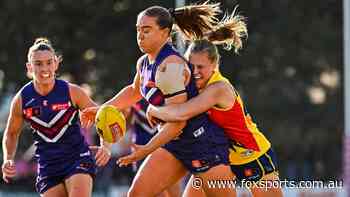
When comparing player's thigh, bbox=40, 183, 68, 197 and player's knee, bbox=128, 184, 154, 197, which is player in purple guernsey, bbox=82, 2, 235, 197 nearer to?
player's knee, bbox=128, 184, 154, 197

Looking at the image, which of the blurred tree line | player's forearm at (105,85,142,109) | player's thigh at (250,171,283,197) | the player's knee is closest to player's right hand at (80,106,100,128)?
player's forearm at (105,85,142,109)

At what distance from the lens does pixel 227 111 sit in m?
7.97

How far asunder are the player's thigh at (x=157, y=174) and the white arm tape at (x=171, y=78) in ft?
2.01

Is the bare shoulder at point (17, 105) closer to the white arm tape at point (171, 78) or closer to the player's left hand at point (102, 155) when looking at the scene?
the player's left hand at point (102, 155)

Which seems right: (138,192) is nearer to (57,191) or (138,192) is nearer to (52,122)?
(57,191)

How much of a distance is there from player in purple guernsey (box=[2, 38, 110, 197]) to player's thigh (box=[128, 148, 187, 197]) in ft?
2.52

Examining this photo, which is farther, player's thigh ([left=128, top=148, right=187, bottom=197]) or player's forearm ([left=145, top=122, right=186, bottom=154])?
player's thigh ([left=128, top=148, right=187, bottom=197])

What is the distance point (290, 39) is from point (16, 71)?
245 inches

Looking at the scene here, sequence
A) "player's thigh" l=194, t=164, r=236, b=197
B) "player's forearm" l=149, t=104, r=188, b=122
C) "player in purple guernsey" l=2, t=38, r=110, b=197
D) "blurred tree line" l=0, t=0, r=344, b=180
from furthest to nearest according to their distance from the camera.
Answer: "blurred tree line" l=0, t=0, r=344, b=180 < "player in purple guernsey" l=2, t=38, r=110, b=197 < "player's thigh" l=194, t=164, r=236, b=197 < "player's forearm" l=149, t=104, r=188, b=122

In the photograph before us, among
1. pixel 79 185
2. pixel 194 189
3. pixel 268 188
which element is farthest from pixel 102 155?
pixel 268 188

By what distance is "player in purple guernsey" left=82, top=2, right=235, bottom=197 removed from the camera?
7.33m

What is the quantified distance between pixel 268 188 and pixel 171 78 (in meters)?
1.57

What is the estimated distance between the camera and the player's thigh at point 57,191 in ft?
27.4

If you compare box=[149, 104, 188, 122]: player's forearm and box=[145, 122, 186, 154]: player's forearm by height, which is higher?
box=[149, 104, 188, 122]: player's forearm
